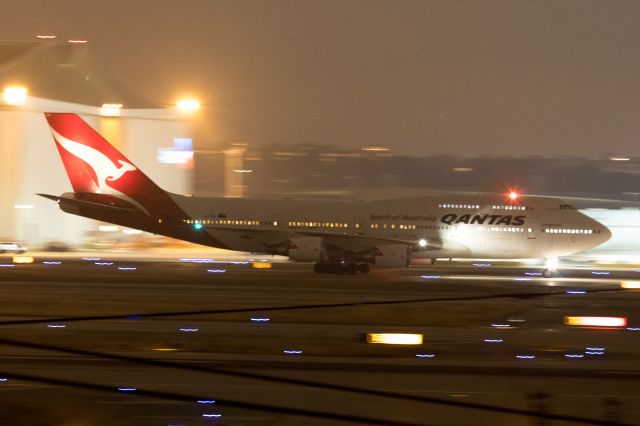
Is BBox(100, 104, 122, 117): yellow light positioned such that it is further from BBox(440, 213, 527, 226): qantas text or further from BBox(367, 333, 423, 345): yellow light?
BBox(367, 333, 423, 345): yellow light

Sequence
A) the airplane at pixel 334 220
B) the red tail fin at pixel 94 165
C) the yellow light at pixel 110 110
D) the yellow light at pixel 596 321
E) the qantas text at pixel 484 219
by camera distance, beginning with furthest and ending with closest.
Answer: the yellow light at pixel 110 110, the red tail fin at pixel 94 165, the qantas text at pixel 484 219, the airplane at pixel 334 220, the yellow light at pixel 596 321

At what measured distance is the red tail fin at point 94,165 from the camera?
4056cm

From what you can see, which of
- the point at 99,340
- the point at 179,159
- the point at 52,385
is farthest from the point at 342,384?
the point at 179,159

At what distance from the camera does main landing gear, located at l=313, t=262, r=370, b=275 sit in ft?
123

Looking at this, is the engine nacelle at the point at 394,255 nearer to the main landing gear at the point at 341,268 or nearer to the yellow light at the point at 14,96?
the main landing gear at the point at 341,268

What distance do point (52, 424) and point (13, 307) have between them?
44.1 ft

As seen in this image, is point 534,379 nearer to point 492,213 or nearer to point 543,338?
point 543,338

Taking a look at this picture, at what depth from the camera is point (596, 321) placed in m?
21.1

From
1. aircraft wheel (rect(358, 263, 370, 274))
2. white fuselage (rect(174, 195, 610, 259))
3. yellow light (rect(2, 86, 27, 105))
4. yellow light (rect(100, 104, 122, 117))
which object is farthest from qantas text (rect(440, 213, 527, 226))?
yellow light (rect(2, 86, 27, 105))

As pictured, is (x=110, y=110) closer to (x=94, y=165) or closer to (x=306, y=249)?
(x=94, y=165)

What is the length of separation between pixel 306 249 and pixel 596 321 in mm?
18777

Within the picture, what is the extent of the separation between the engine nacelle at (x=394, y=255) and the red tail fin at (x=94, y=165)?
10908mm

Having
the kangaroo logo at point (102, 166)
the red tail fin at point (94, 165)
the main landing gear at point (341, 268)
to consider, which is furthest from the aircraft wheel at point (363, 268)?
the kangaroo logo at point (102, 166)

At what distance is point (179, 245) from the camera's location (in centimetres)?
5916
